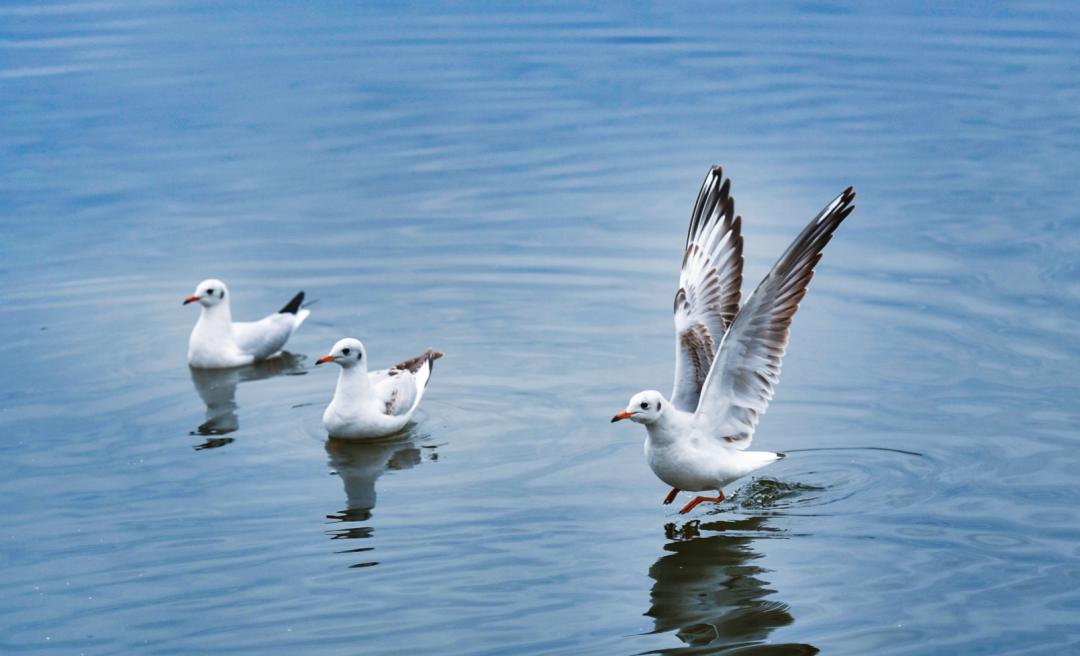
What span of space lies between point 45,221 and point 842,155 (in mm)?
11014

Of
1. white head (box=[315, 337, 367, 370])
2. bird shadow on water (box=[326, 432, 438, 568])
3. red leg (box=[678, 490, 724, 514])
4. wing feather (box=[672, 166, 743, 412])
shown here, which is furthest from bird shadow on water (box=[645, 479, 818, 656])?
white head (box=[315, 337, 367, 370])

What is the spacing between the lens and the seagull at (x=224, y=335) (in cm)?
1480

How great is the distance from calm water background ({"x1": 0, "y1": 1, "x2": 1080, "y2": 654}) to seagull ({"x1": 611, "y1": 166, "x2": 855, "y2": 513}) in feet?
1.85

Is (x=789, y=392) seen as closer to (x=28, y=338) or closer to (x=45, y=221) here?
(x=28, y=338)

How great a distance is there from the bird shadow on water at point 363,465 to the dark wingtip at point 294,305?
2.73 meters

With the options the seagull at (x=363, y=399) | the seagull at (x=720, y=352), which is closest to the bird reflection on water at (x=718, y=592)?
the seagull at (x=720, y=352)

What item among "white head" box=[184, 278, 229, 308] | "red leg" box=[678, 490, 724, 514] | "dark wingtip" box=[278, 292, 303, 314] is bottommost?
"red leg" box=[678, 490, 724, 514]

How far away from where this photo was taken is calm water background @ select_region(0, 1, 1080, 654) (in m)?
10.0

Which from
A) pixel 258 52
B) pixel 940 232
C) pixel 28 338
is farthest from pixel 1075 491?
pixel 258 52

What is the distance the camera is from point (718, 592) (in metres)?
10.1

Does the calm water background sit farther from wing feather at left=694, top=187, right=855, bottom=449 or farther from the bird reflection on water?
wing feather at left=694, top=187, right=855, bottom=449

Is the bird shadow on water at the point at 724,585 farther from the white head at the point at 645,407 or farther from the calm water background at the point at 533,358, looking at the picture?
the white head at the point at 645,407

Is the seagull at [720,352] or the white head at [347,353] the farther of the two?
the white head at [347,353]

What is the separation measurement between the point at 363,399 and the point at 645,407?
3.29 metres
